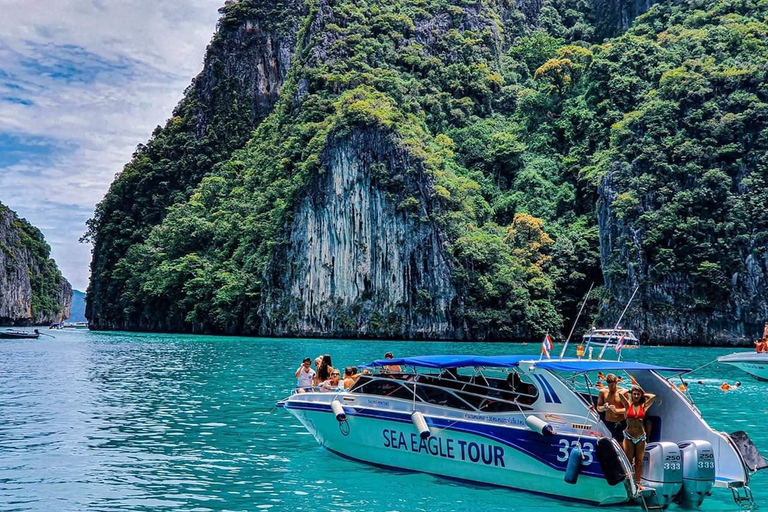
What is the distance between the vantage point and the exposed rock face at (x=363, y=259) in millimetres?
84062

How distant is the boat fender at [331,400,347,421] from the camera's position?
720 inches

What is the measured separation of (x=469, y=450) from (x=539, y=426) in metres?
1.89

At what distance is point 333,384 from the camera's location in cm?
2153

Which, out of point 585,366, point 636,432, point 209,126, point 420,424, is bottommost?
point 420,424

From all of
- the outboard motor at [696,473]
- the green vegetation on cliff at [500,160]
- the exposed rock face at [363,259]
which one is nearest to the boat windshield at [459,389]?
the outboard motor at [696,473]

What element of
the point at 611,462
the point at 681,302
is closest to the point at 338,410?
the point at 611,462

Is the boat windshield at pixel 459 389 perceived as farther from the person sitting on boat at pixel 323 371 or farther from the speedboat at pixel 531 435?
the person sitting on boat at pixel 323 371

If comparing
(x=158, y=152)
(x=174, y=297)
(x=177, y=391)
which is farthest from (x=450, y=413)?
(x=158, y=152)

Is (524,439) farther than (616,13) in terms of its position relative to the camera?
No

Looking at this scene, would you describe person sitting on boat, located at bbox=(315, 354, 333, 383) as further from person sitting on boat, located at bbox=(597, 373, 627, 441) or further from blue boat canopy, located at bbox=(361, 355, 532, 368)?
person sitting on boat, located at bbox=(597, 373, 627, 441)

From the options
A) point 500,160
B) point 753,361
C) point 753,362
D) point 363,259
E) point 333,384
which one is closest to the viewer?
point 333,384

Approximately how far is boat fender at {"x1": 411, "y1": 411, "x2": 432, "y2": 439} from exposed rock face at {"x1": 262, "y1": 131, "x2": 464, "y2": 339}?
66281 mm

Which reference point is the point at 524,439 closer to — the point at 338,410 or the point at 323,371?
the point at 338,410

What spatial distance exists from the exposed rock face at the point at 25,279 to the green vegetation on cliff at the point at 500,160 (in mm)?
34113
